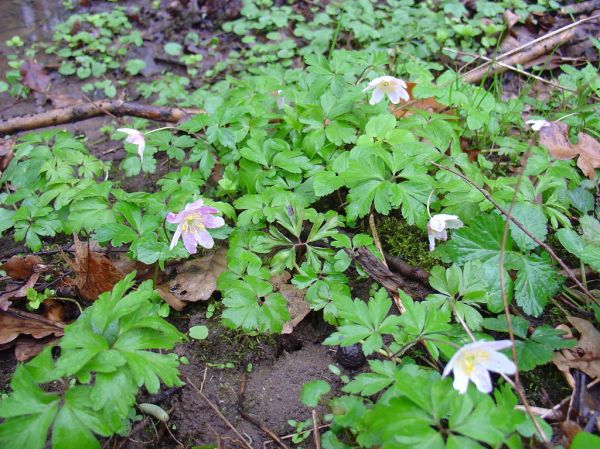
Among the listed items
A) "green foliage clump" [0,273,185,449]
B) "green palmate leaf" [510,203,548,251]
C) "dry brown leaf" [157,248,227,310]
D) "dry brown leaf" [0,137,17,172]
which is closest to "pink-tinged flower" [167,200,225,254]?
"dry brown leaf" [157,248,227,310]

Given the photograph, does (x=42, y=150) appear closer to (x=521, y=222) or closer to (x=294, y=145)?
(x=294, y=145)

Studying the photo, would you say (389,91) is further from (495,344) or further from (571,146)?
(495,344)

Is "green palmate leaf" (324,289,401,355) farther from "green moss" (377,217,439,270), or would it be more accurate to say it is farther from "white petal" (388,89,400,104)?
"white petal" (388,89,400,104)

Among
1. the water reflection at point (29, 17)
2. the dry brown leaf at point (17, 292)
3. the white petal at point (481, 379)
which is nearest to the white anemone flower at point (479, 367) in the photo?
the white petal at point (481, 379)

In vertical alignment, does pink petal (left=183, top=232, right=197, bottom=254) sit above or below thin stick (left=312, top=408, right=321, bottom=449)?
above

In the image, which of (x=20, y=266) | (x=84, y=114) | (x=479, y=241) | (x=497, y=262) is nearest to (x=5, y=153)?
(x=84, y=114)
